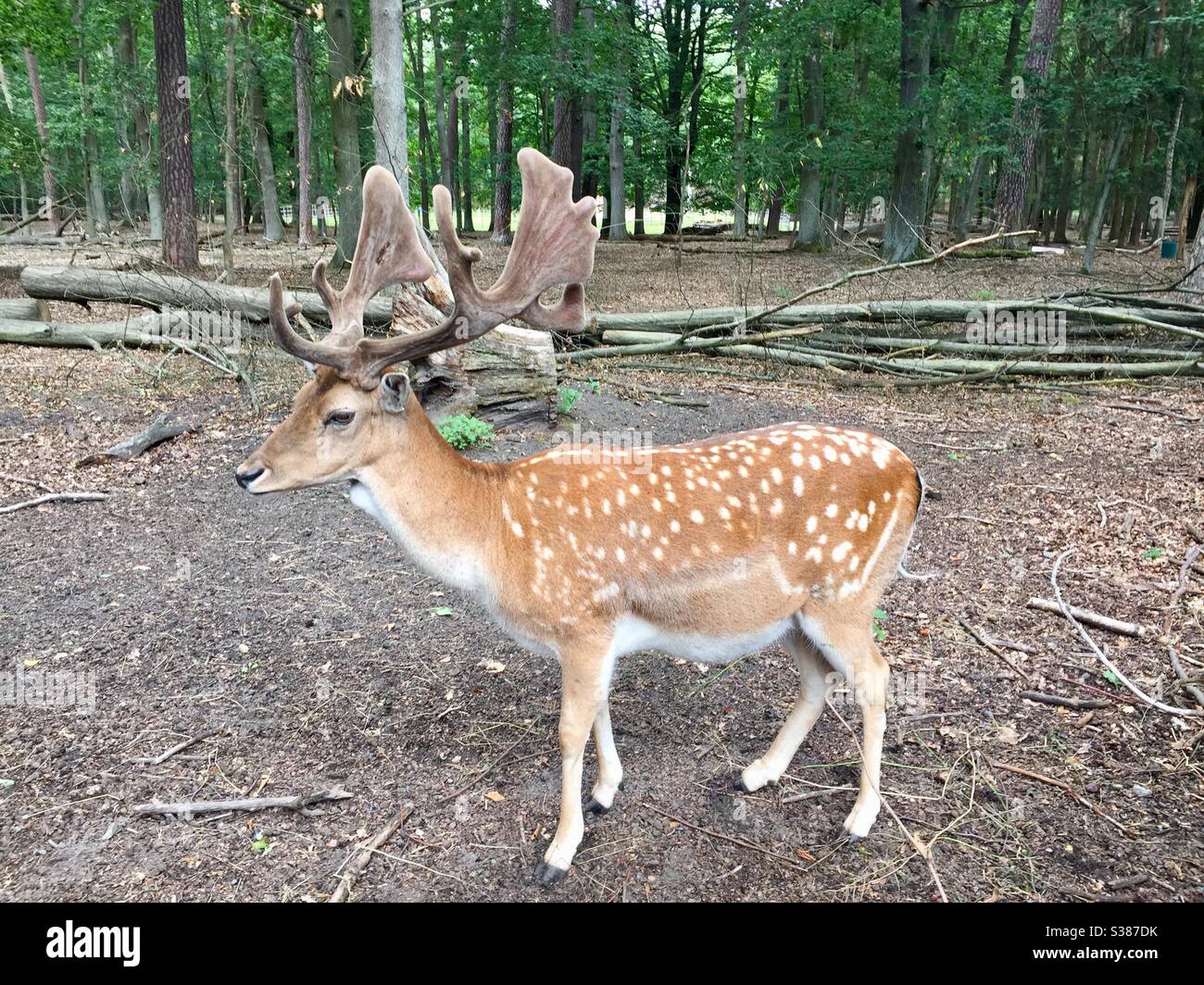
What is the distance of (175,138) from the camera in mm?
14070

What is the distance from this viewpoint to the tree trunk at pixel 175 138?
14.1 meters

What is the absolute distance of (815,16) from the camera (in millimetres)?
17188

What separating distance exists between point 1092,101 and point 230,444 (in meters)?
16.3

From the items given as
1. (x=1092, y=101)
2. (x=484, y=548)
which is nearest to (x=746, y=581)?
(x=484, y=548)

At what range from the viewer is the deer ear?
2912 mm

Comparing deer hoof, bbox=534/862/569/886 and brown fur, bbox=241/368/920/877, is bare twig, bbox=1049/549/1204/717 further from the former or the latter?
deer hoof, bbox=534/862/569/886

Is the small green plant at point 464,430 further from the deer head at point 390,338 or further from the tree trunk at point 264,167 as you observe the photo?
the tree trunk at point 264,167

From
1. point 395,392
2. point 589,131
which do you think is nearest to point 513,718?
point 395,392

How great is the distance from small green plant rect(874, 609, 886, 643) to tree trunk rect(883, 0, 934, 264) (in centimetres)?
1383

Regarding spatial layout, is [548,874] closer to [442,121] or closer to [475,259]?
[475,259]

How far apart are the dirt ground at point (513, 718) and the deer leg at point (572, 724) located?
0.08 meters

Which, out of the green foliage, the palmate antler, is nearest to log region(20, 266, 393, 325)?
the green foliage

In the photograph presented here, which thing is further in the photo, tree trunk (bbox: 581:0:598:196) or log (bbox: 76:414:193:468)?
tree trunk (bbox: 581:0:598:196)
